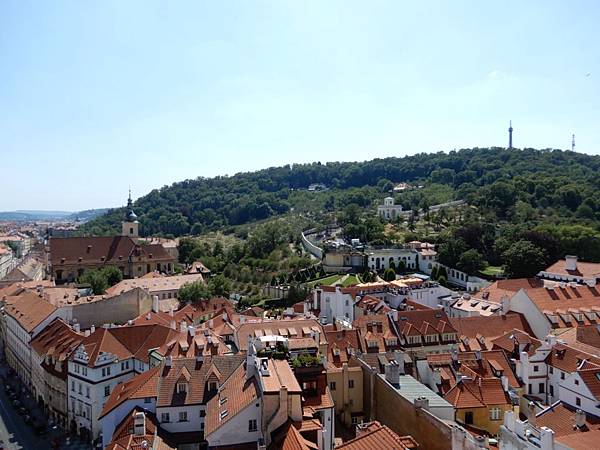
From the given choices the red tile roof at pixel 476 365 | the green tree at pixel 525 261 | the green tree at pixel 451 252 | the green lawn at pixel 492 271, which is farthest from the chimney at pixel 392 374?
the green tree at pixel 451 252

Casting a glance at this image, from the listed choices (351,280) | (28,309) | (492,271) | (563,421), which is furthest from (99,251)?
(563,421)

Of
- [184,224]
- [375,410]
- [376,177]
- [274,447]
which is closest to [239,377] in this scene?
[274,447]

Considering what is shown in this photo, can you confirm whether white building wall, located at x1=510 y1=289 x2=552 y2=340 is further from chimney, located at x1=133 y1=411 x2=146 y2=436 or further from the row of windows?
chimney, located at x1=133 y1=411 x2=146 y2=436

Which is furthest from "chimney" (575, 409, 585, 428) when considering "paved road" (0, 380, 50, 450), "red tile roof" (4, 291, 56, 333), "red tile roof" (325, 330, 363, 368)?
"red tile roof" (4, 291, 56, 333)

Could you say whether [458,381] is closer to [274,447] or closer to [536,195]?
[274,447]

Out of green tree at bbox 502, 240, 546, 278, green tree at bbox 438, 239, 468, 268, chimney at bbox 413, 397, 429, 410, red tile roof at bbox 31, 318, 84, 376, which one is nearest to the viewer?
chimney at bbox 413, 397, 429, 410

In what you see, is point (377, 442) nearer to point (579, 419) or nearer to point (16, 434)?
point (579, 419)

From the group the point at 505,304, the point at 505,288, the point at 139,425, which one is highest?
the point at 505,288
